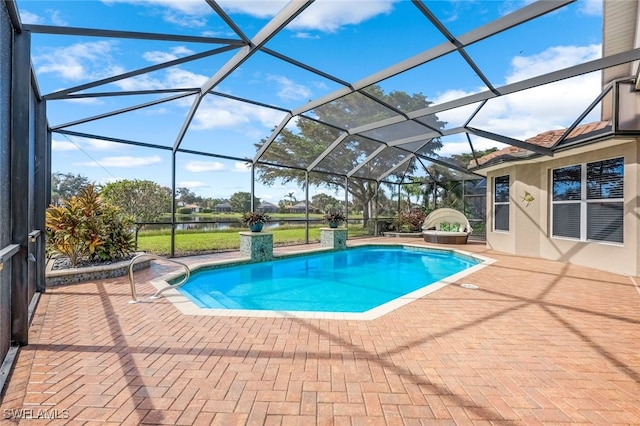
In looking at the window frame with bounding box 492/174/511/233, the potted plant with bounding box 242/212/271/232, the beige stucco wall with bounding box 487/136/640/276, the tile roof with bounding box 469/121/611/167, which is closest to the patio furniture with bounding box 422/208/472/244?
the beige stucco wall with bounding box 487/136/640/276

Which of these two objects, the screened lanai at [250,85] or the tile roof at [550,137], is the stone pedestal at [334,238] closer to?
the screened lanai at [250,85]

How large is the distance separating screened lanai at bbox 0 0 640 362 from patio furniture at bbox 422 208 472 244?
410cm

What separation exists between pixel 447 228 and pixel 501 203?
3.26m

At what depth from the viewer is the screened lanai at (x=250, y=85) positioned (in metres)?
3.79

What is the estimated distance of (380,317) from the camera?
3951 millimetres

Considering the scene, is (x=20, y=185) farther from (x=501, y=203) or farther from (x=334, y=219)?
(x=501, y=203)

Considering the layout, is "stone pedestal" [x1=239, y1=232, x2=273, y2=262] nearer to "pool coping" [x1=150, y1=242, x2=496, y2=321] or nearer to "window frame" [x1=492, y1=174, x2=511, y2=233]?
"pool coping" [x1=150, y1=242, x2=496, y2=321]

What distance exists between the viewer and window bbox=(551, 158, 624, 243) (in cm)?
676

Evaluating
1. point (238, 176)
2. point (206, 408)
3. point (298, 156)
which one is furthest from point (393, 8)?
point (238, 176)

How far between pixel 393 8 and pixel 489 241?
9.27 meters

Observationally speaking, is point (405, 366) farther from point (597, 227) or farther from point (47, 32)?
point (597, 227)

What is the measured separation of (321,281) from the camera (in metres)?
7.35

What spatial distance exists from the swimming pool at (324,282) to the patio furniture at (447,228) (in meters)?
1.72

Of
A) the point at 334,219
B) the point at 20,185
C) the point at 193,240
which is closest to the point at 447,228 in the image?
the point at 334,219
